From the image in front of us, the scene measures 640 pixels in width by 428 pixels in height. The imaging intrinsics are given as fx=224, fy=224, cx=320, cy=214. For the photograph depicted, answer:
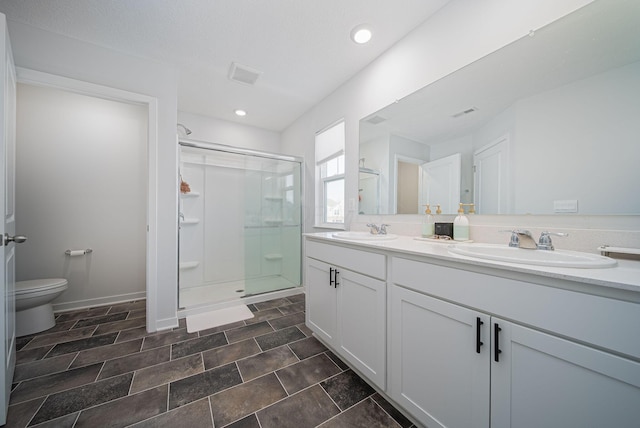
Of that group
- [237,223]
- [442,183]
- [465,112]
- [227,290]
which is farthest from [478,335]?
[237,223]

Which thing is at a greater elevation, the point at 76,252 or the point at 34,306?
the point at 76,252

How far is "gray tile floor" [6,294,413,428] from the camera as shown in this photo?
1142mm

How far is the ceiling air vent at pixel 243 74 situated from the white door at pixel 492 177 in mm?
2055

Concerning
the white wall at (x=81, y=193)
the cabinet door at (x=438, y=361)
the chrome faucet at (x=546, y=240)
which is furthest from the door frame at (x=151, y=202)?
the chrome faucet at (x=546, y=240)

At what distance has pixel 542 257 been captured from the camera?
3.23 feet

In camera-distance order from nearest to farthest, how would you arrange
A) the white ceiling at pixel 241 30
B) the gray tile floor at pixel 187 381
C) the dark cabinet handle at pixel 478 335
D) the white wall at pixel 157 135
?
the dark cabinet handle at pixel 478 335 < the gray tile floor at pixel 187 381 < the white ceiling at pixel 241 30 < the white wall at pixel 157 135

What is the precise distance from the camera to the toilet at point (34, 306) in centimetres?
182

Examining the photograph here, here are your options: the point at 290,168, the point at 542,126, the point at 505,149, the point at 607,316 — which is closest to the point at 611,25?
the point at 542,126

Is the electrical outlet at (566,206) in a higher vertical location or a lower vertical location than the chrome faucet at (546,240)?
higher

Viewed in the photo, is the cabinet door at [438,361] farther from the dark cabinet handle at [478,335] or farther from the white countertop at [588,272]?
the white countertop at [588,272]

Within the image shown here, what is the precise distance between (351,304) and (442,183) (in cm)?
104

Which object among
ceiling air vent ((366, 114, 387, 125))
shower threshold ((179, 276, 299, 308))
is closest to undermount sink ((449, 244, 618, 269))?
ceiling air vent ((366, 114, 387, 125))

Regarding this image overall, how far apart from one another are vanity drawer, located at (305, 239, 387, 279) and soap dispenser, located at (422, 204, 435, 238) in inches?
21.3

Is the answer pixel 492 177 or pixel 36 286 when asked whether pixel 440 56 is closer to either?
pixel 492 177
